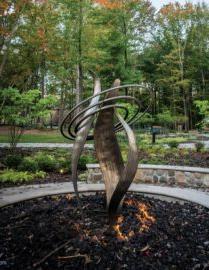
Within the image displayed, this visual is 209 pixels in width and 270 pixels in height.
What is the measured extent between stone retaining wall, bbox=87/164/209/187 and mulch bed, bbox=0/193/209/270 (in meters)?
2.61

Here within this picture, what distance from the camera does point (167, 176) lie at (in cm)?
823

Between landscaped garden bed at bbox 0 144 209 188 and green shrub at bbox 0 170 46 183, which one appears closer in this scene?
green shrub at bbox 0 170 46 183

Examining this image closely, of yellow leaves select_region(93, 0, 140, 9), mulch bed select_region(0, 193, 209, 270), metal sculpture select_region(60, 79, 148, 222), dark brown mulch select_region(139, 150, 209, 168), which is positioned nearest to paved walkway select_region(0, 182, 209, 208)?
mulch bed select_region(0, 193, 209, 270)

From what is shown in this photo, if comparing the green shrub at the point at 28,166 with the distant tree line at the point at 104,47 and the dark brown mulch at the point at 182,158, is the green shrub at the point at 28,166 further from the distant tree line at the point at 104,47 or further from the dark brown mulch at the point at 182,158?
the distant tree line at the point at 104,47

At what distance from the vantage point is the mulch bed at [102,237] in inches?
148

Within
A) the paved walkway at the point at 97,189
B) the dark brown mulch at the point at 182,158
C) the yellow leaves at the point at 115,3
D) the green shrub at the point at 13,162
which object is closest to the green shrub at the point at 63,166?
the green shrub at the point at 13,162

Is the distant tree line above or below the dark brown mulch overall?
above

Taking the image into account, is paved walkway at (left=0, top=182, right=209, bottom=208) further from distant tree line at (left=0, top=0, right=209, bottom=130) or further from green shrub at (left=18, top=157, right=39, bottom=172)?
distant tree line at (left=0, top=0, right=209, bottom=130)

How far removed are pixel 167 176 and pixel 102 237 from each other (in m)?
4.35

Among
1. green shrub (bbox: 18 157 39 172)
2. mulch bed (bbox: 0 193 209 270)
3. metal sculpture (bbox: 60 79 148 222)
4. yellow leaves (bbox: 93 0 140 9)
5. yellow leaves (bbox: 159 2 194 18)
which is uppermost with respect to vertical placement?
yellow leaves (bbox: 159 2 194 18)

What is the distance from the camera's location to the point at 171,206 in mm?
5375

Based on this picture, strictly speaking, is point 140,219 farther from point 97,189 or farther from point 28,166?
point 28,166

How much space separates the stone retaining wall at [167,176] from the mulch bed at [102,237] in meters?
2.61

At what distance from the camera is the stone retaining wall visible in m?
7.89
